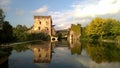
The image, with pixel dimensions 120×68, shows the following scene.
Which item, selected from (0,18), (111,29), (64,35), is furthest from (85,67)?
(64,35)

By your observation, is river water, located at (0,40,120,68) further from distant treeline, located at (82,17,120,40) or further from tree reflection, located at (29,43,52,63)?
distant treeline, located at (82,17,120,40)

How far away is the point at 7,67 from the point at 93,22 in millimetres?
66683

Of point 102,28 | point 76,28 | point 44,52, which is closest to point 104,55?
point 44,52

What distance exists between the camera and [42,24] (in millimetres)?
95438

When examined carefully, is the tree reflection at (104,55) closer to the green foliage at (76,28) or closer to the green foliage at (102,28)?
the green foliage at (102,28)

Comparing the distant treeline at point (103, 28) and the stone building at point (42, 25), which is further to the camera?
the stone building at point (42, 25)

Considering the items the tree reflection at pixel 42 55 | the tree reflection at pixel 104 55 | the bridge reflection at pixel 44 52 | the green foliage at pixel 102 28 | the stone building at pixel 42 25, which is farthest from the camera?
the stone building at pixel 42 25

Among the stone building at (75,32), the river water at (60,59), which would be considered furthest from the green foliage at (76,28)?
the river water at (60,59)

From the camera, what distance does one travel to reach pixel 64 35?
13200 cm

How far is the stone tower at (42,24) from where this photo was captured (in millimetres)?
93750

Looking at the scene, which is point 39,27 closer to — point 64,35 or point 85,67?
point 64,35

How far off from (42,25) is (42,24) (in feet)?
1.60

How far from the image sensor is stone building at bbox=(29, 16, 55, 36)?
9369cm

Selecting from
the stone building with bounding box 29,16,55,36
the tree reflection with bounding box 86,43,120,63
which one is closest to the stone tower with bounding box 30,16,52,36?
the stone building with bounding box 29,16,55,36
